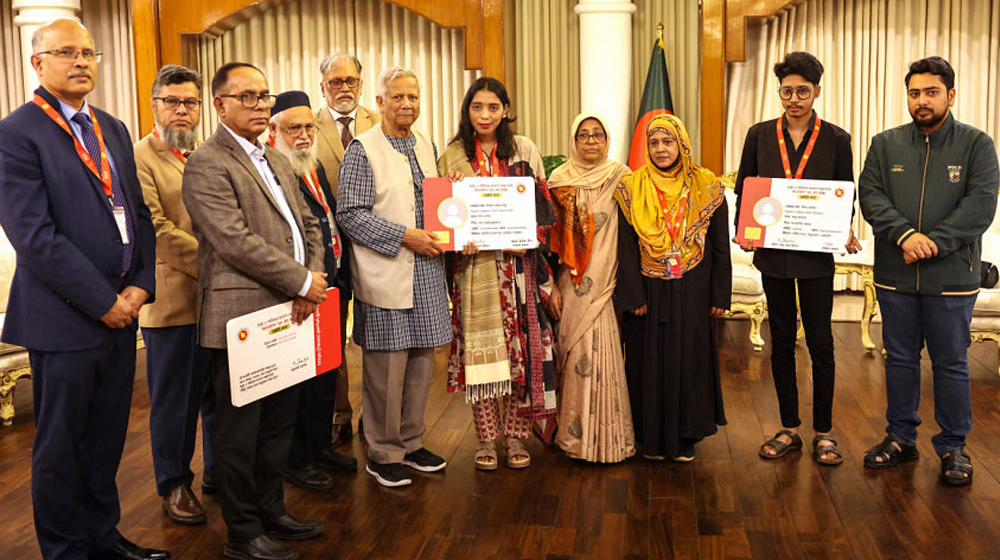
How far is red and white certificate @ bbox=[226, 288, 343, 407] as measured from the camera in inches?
100

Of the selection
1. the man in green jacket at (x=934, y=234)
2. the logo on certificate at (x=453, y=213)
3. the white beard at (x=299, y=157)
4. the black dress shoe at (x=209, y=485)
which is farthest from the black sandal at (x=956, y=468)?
the black dress shoe at (x=209, y=485)

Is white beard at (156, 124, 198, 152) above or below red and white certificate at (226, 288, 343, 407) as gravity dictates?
above

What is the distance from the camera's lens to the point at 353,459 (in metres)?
3.69

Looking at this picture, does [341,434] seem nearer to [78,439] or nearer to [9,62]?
[78,439]

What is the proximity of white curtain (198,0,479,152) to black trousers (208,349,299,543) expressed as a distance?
4410 mm

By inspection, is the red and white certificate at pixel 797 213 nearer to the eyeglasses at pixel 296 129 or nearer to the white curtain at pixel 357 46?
the eyeglasses at pixel 296 129

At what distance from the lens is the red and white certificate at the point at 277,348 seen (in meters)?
2.55

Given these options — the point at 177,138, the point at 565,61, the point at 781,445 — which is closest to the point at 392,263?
the point at 177,138

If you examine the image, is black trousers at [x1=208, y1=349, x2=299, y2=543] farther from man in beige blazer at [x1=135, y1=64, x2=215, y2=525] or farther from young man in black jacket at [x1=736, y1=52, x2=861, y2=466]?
young man in black jacket at [x1=736, y1=52, x2=861, y2=466]

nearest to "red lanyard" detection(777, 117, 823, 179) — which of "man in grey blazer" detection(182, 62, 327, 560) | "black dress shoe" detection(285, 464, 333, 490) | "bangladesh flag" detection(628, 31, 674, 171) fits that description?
"man in grey blazer" detection(182, 62, 327, 560)

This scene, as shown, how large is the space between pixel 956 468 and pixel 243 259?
8.72ft

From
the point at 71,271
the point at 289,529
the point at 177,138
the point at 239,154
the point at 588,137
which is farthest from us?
the point at 588,137

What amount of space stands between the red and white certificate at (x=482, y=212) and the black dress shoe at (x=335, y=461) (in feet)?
3.28

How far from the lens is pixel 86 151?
8.39 feet
